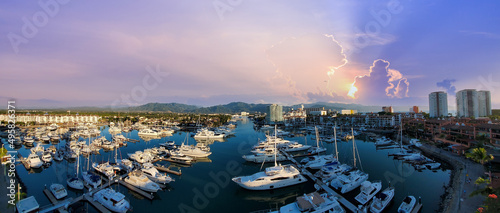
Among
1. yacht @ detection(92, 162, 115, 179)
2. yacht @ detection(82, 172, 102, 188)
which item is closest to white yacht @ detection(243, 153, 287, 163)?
yacht @ detection(92, 162, 115, 179)

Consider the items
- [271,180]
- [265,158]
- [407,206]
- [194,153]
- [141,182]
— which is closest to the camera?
[407,206]

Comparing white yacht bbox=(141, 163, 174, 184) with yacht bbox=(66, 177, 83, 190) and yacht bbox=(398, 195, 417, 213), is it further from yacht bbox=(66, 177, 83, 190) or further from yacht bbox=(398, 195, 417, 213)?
yacht bbox=(398, 195, 417, 213)

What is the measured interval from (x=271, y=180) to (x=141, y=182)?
11.0 metres

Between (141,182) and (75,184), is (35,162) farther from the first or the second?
(141,182)

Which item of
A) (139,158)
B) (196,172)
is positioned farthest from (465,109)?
(139,158)

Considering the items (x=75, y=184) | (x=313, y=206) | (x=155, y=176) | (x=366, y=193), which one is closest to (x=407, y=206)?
(x=366, y=193)

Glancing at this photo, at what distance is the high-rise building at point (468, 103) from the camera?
2660 inches

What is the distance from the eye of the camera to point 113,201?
45.3 ft

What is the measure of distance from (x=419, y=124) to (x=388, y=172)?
114ft

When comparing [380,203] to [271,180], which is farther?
[271,180]

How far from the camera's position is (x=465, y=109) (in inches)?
2714

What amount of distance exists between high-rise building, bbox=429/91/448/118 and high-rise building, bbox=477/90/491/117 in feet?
31.5

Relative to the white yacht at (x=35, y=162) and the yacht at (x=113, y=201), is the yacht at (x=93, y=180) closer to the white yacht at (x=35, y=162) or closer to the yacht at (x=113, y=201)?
the yacht at (x=113, y=201)

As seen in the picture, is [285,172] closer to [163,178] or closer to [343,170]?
[343,170]
